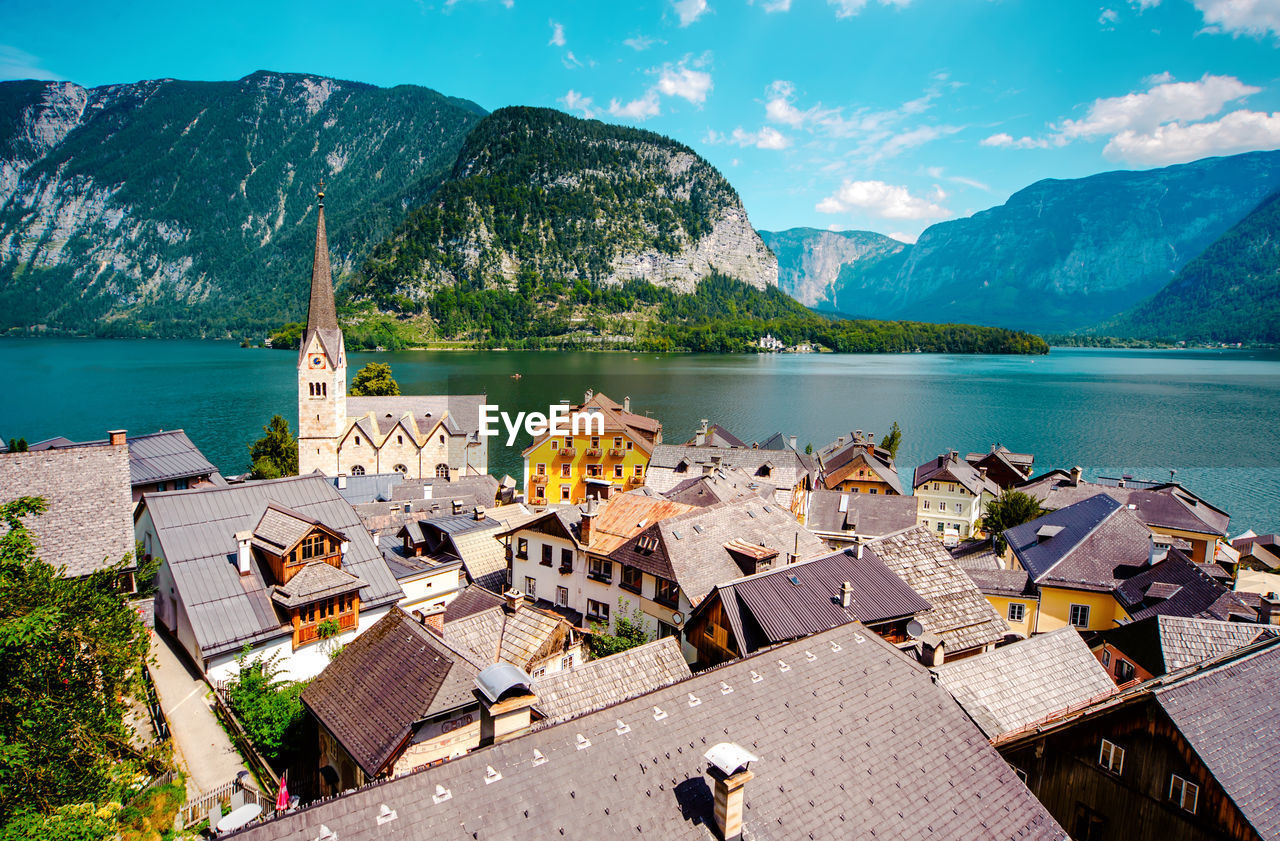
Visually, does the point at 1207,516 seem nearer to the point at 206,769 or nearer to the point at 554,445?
the point at 554,445

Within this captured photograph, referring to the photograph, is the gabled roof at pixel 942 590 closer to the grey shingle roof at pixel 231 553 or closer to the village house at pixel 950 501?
the grey shingle roof at pixel 231 553

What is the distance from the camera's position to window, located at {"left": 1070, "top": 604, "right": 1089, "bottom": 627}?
30.2 meters

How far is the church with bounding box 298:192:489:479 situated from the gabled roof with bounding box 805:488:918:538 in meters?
33.7

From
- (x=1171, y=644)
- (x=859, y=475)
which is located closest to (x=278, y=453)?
(x=859, y=475)

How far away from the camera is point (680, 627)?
2469 centimetres

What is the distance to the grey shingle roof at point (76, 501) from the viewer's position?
70.3ft

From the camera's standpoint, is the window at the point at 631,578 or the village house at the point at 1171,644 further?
the window at the point at 631,578

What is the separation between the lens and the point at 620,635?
2573 cm

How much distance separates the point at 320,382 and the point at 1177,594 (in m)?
61.1

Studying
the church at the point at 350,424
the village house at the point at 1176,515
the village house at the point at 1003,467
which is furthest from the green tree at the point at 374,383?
the village house at the point at 1176,515

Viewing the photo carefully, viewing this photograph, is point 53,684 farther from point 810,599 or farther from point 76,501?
point 810,599

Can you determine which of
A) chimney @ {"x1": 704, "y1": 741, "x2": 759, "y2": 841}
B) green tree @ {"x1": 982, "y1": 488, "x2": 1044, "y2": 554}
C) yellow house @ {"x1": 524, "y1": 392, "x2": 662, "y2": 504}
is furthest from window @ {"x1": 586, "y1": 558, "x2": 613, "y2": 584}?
green tree @ {"x1": 982, "y1": 488, "x2": 1044, "y2": 554}

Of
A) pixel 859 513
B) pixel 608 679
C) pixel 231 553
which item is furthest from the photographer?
pixel 859 513

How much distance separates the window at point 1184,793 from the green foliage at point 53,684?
21.5 meters
